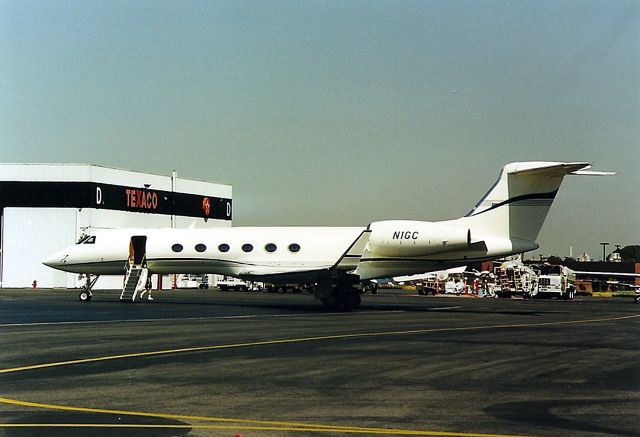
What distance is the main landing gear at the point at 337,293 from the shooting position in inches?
1340

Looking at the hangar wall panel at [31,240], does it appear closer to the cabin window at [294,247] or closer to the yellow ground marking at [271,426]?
→ the cabin window at [294,247]

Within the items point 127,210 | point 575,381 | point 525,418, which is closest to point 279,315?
point 575,381

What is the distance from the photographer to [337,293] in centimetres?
3412

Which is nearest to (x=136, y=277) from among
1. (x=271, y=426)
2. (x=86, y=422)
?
(x=86, y=422)

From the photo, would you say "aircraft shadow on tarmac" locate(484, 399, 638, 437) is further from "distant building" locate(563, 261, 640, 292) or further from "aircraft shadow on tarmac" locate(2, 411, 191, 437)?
"distant building" locate(563, 261, 640, 292)

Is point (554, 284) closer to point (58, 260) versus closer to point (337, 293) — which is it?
point (337, 293)

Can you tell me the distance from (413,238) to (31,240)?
4445 cm

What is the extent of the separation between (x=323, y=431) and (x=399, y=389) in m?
3.25

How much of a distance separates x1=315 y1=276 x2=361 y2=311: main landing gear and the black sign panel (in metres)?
38.8

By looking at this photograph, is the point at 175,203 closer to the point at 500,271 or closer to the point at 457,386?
the point at 500,271

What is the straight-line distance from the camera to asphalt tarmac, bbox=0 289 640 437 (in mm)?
9141

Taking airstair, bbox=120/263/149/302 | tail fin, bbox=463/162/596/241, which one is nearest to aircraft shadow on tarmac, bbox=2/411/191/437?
tail fin, bbox=463/162/596/241

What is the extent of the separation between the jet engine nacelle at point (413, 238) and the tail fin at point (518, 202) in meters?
1.34

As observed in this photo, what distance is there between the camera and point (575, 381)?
1273 centimetres
